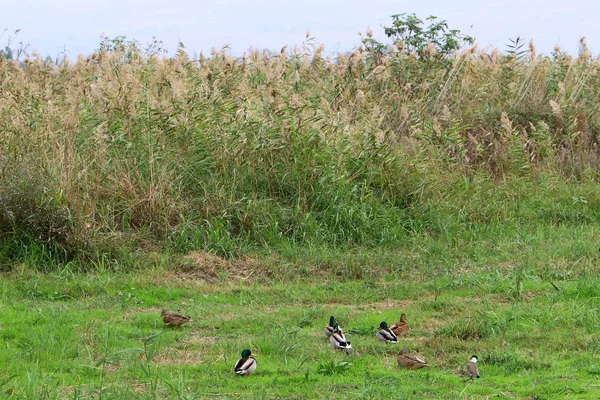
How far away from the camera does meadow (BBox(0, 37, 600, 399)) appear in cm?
673

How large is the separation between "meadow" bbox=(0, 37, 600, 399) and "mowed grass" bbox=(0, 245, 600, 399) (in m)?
0.03

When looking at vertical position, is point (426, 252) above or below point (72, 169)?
below

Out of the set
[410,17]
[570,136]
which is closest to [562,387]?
[570,136]

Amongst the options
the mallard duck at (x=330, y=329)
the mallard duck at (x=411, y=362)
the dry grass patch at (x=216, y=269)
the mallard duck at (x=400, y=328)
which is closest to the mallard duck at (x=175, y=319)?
the mallard duck at (x=330, y=329)

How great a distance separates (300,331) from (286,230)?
308cm

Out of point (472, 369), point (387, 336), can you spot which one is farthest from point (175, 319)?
point (472, 369)

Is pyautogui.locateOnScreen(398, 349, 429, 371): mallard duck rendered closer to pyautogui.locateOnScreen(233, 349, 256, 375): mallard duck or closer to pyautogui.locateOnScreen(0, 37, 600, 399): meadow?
pyautogui.locateOnScreen(0, 37, 600, 399): meadow

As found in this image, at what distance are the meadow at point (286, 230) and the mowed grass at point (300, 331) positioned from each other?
0.09ft

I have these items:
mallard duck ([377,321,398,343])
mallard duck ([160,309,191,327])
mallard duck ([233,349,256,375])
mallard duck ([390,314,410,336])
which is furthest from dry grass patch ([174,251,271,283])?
mallard duck ([233,349,256,375])

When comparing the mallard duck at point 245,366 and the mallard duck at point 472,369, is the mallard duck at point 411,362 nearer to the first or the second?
the mallard duck at point 472,369

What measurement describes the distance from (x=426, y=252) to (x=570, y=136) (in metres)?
5.17

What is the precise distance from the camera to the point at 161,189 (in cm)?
1040

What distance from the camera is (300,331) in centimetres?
773

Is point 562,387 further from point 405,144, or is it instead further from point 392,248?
point 405,144
